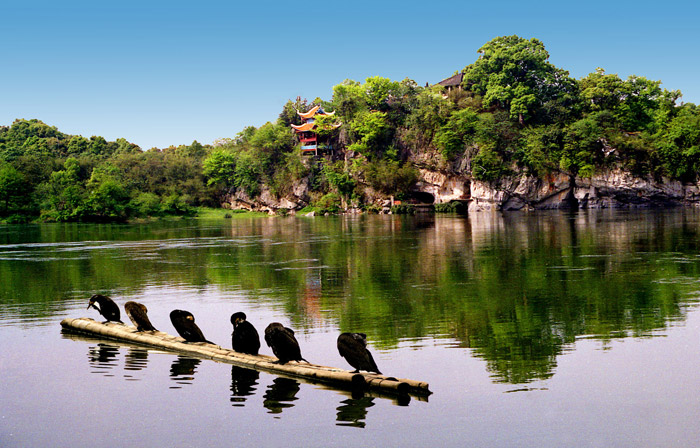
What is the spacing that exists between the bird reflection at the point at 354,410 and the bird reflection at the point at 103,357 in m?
5.08

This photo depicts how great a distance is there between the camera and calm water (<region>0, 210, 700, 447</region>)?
879 cm

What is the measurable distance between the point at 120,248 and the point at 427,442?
120 feet

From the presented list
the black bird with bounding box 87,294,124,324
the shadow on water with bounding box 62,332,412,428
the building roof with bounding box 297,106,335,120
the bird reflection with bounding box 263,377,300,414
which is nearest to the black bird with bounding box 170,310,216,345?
the shadow on water with bounding box 62,332,412,428

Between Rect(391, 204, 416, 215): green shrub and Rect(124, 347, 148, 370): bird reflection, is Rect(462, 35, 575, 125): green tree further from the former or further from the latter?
Rect(124, 347, 148, 370): bird reflection

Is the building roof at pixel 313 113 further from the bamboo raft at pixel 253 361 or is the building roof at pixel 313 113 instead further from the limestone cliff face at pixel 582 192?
the bamboo raft at pixel 253 361

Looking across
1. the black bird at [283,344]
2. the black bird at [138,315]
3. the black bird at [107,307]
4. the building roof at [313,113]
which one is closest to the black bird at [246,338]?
the black bird at [283,344]

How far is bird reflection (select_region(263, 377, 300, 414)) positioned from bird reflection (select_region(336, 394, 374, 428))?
87 centimetres

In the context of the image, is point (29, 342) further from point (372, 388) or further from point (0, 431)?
point (372, 388)

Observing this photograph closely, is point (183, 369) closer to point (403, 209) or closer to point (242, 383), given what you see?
point (242, 383)

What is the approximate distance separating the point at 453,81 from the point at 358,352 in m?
99.0

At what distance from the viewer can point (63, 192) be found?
93.3 meters

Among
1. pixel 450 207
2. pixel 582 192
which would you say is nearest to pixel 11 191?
pixel 450 207

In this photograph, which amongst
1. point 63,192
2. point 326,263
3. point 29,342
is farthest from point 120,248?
point 63,192

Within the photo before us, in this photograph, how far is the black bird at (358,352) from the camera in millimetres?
10188
